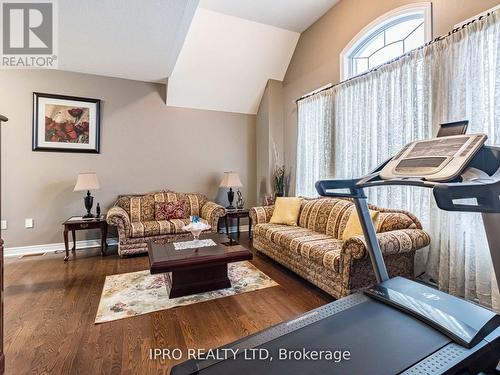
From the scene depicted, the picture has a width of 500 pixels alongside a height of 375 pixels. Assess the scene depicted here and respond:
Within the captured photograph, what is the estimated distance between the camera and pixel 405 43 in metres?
2.98

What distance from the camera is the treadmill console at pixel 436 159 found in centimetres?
115

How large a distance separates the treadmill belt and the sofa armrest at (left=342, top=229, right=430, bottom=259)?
628 millimetres

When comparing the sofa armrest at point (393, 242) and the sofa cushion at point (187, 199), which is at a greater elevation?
the sofa cushion at point (187, 199)

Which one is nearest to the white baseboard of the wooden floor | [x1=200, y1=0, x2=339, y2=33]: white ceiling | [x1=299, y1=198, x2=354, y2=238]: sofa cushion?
the wooden floor

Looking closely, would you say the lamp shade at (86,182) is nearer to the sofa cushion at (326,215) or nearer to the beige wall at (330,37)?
the sofa cushion at (326,215)

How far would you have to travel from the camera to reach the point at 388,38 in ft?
10.4

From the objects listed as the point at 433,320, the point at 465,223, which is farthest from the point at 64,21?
the point at 465,223

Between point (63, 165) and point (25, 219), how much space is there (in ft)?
3.15

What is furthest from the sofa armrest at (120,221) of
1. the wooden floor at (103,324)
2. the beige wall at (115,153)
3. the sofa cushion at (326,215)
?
the sofa cushion at (326,215)

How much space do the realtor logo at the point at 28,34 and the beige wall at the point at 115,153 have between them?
0.30 m

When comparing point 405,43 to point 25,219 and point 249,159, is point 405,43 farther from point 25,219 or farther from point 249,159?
point 25,219

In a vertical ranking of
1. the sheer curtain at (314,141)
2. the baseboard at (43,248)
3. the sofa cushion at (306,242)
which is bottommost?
the baseboard at (43,248)

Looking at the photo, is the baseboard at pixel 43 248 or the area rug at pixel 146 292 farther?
the baseboard at pixel 43 248

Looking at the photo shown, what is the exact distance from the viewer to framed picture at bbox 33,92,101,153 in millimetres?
3949
